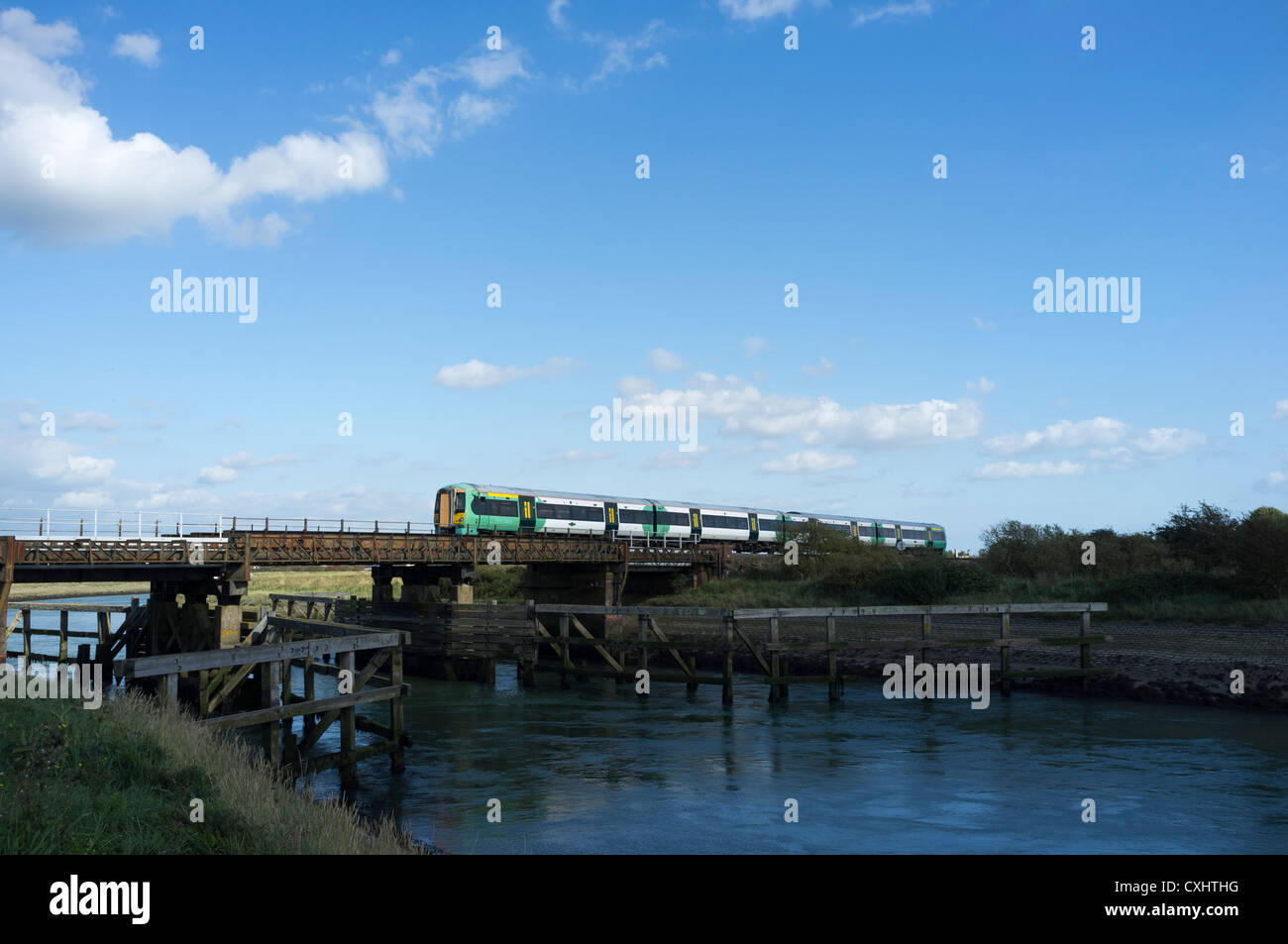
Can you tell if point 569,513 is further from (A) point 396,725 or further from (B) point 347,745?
(B) point 347,745

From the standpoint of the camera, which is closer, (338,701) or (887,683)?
(338,701)

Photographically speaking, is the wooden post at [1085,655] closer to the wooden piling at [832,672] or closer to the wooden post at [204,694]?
the wooden piling at [832,672]

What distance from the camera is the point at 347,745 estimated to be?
15281 millimetres

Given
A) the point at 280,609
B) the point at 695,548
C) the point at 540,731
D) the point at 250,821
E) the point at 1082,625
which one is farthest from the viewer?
the point at 695,548

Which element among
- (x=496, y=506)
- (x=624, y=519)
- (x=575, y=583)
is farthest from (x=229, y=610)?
(x=624, y=519)

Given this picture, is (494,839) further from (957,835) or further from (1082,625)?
(1082,625)

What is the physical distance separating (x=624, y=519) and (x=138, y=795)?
157 ft

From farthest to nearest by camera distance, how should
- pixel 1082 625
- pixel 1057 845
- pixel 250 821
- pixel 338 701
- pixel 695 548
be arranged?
pixel 695 548, pixel 1082 625, pixel 338 701, pixel 1057 845, pixel 250 821

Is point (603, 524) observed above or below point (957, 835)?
above

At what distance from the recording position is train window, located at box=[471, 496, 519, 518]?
46.9m

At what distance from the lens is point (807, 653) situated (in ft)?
105

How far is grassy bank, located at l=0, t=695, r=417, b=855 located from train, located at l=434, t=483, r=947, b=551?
3461cm

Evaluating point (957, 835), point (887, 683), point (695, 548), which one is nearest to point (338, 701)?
point (957, 835)

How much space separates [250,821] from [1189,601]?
32.0 m
